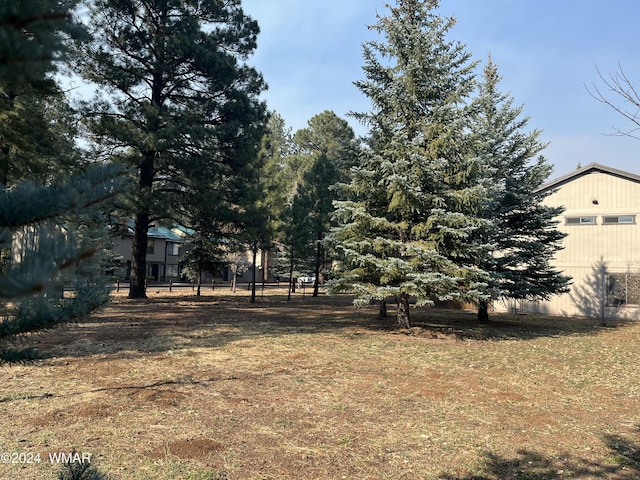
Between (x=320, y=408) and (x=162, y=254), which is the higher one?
(x=162, y=254)

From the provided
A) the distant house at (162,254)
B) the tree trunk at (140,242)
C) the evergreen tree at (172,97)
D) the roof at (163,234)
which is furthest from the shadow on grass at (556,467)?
A: the roof at (163,234)

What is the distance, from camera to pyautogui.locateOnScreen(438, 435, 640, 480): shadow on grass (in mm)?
3975

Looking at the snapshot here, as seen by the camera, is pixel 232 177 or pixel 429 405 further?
pixel 232 177

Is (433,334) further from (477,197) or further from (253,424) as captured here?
(253,424)

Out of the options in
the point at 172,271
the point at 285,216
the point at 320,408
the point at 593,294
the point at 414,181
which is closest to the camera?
the point at 320,408

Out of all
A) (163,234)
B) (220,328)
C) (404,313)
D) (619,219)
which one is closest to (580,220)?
(619,219)

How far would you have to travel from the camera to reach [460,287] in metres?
11.7

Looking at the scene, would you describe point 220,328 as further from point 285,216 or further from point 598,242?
point 598,242

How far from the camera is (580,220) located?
20469 millimetres

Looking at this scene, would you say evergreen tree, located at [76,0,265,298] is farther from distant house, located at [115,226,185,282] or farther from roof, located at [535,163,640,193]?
distant house, located at [115,226,185,282]

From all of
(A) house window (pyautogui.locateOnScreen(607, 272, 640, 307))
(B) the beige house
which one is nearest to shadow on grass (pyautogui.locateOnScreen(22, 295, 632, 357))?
(B) the beige house

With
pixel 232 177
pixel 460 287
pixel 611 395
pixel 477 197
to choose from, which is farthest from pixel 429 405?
pixel 232 177

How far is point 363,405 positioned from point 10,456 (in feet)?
13.5

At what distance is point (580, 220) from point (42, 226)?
77.4ft
